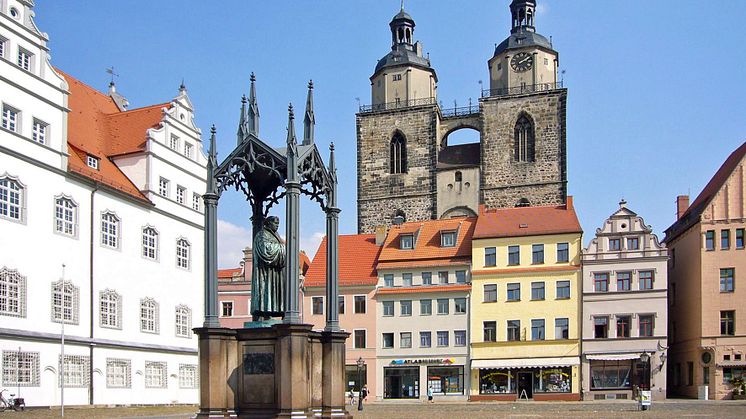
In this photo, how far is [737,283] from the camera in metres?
49.2

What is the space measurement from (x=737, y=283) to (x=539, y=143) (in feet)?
90.1

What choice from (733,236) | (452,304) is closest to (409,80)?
(452,304)

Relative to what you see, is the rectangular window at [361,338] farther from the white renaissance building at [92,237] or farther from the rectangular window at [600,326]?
the rectangular window at [600,326]

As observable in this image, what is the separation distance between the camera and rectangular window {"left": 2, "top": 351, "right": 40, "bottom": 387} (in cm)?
3378

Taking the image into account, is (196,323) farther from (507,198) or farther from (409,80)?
(409,80)

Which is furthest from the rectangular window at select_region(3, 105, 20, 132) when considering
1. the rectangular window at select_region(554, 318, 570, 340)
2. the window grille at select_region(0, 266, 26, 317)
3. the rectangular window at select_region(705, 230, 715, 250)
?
the rectangular window at select_region(705, 230, 715, 250)

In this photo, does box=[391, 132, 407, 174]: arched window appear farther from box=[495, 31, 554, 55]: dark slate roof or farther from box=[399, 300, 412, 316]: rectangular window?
box=[399, 300, 412, 316]: rectangular window

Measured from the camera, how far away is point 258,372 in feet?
52.8

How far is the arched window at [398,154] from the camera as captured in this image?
254 ft

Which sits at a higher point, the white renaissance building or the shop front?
the white renaissance building

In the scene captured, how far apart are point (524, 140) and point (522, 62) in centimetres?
691

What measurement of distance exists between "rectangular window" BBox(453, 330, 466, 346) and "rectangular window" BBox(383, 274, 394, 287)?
483cm

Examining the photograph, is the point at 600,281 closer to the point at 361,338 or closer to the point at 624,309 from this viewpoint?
the point at 624,309

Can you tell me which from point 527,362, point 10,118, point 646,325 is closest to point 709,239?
point 646,325
